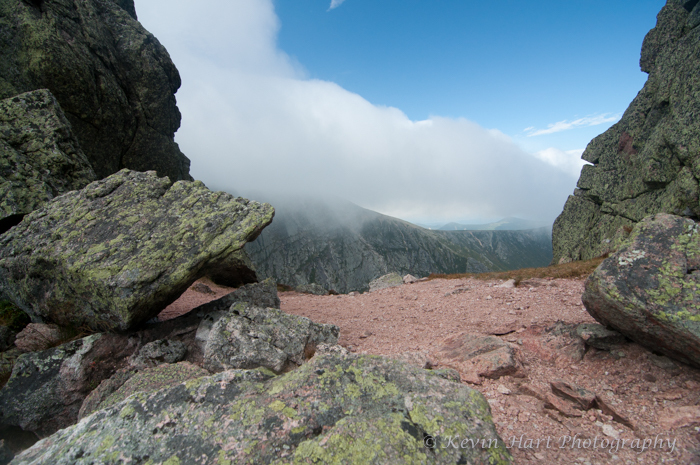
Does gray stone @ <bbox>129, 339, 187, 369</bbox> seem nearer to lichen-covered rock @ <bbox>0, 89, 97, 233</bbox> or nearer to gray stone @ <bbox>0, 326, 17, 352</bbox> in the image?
gray stone @ <bbox>0, 326, 17, 352</bbox>

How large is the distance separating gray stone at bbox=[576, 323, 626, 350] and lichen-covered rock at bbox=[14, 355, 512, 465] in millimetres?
5375

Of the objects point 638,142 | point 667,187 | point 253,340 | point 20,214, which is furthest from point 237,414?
point 638,142

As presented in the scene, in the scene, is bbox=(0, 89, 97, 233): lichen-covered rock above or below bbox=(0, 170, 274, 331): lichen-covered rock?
above

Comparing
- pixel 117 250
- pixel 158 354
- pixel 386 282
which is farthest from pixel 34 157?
pixel 386 282

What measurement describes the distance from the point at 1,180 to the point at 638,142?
47.6m

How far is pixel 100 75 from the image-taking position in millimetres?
24000

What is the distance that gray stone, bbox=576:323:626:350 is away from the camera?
738cm

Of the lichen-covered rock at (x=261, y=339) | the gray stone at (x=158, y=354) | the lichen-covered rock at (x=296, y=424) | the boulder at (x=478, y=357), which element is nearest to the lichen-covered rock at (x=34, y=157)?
the gray stone at (x=158, y=354)

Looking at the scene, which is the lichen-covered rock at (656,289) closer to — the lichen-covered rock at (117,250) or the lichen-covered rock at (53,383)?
the lichen-covered rock at (117,250)

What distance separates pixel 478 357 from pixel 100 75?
33.9 metres

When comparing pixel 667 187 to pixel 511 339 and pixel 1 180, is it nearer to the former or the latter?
pixel 511 339

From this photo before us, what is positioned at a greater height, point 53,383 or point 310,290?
point 53,383

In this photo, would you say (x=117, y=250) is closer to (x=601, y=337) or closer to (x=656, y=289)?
(x=601, y=337)

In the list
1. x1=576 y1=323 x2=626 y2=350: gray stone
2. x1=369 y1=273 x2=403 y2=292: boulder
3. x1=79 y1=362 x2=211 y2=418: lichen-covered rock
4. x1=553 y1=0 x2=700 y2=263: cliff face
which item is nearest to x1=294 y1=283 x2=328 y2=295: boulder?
x1=369 y1=273 x2=403 y2=292: boulder
